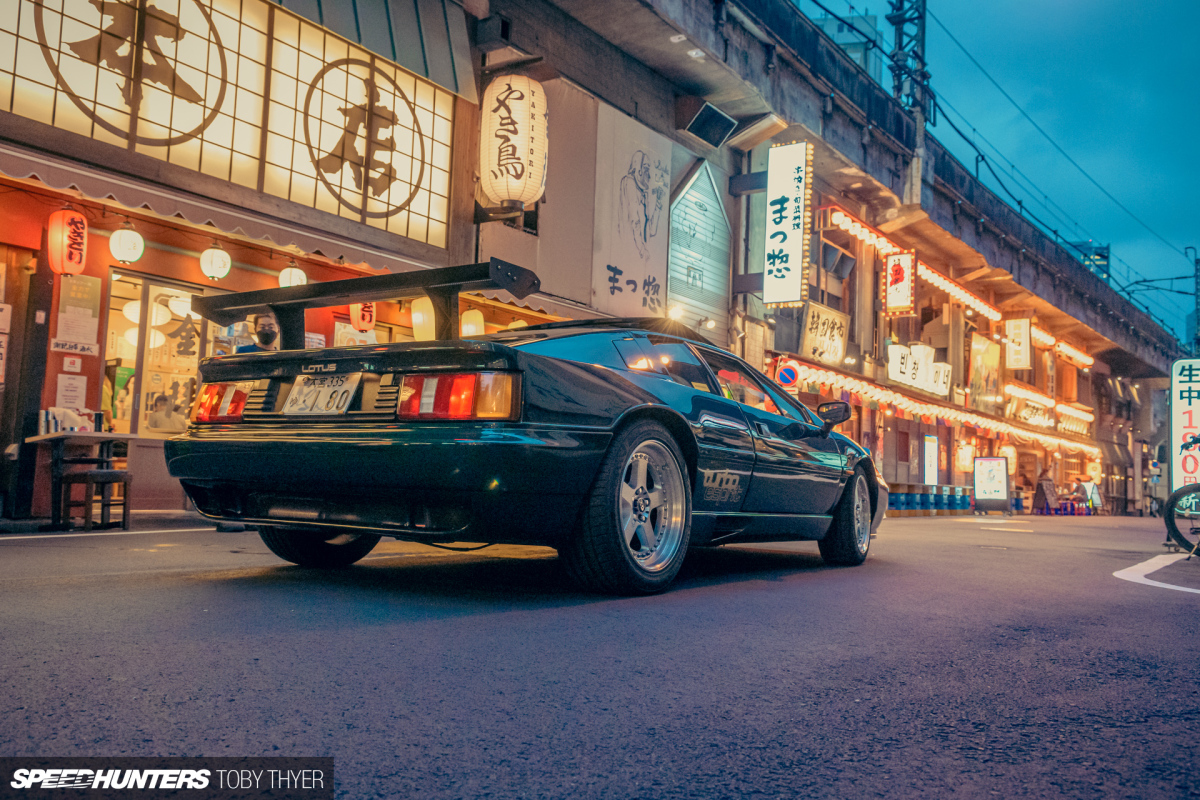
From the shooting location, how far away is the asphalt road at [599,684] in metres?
1.84

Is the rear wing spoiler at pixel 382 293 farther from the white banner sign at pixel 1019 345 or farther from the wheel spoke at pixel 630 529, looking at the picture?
the white banner sign at pixel 1019 345

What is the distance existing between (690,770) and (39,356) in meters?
8.71

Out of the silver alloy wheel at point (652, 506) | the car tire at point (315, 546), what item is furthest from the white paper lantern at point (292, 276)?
Answer: the silver alloy wheel at point (652, 506)

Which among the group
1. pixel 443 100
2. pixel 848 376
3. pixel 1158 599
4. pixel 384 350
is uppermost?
pixel 443 100

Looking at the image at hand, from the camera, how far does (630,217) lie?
50.3 ft

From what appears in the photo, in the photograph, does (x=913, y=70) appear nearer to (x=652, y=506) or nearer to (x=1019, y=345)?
(x=1019, y=345)

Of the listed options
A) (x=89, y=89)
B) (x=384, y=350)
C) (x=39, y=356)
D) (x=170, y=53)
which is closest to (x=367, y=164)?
(x=170, y=53)

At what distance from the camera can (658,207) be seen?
52.9 ft

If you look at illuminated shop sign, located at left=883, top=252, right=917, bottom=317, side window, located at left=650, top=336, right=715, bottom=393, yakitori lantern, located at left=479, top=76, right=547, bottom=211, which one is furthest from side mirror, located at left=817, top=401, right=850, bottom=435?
illuminated shop sign, located at left=883, top=252, right=917, bottom=317

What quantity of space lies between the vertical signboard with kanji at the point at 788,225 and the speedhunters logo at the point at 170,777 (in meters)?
17.0

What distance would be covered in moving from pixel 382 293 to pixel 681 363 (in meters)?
1.62

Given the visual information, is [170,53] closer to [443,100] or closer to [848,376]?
[443,100]

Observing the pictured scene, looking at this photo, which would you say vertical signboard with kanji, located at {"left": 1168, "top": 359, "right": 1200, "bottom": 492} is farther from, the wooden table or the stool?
the wooden table

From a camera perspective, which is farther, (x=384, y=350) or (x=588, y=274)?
(x=588, y=274)
